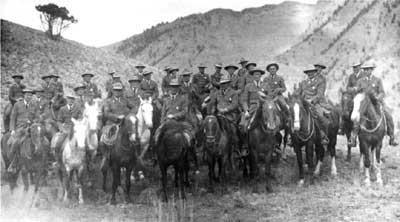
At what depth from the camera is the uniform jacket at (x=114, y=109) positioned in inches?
413

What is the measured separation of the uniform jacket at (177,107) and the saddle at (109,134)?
1.09 meters

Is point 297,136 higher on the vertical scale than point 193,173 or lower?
higher

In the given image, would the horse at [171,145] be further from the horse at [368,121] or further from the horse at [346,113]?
the horse at [346,113]

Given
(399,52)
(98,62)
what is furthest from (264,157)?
(98,62)

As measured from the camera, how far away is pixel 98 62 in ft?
86.0

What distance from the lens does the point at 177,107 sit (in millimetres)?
10312

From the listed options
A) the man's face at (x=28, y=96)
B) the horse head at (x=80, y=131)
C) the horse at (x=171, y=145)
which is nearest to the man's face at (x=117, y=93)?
the horse head at (x=80, y=131)

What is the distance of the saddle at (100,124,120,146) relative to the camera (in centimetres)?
984

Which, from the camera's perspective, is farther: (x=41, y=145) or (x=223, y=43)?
(x=223, y=43)

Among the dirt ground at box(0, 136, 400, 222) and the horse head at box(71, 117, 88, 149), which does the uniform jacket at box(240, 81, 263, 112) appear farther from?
the horse head at box(71, 117, 88, 149)

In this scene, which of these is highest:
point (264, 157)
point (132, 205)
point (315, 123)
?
point (315, 123)

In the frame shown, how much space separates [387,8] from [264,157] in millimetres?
19703

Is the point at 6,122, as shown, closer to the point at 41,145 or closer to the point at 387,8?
the point at 41,145

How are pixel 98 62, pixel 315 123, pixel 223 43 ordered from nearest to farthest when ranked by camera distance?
pixel 315 123 → pixel 98 62 → pixel 223 43
